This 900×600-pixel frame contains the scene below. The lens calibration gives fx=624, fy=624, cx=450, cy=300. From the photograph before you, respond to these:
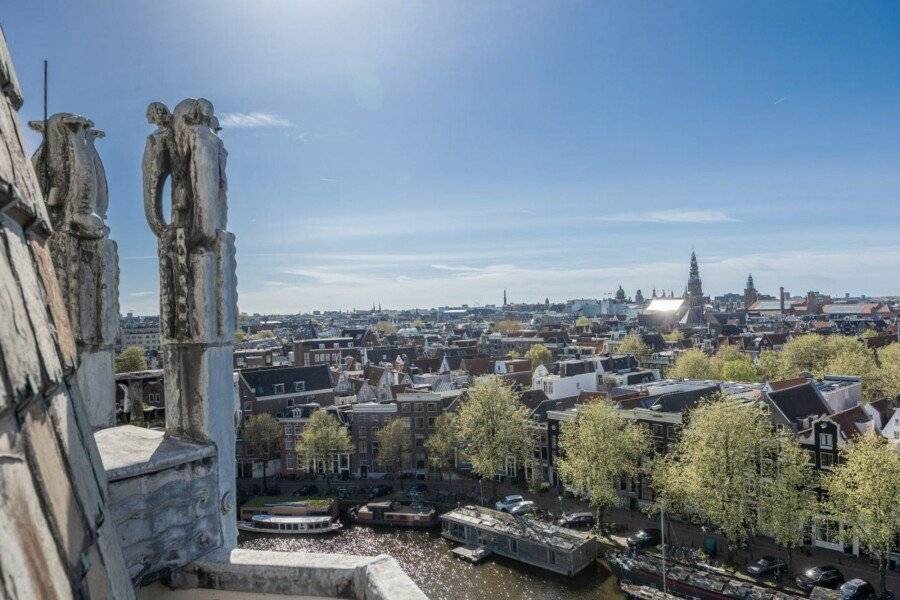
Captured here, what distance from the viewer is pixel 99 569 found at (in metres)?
2.48

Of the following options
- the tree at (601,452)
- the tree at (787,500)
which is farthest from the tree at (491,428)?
the tree at (787,500)

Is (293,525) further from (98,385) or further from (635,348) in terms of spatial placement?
(635,348)

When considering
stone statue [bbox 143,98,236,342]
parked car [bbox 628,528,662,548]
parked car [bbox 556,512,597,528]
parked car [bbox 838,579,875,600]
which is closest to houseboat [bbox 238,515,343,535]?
parked car [bbox 556,512,597,528]

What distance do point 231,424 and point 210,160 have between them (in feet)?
8.17

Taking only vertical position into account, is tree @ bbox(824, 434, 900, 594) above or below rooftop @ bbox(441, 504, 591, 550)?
above

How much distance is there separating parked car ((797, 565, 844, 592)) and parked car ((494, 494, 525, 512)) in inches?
723

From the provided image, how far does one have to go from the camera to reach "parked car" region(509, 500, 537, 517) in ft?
136

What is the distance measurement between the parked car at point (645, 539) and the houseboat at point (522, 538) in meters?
2.25

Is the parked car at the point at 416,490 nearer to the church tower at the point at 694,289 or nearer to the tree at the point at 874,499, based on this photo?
the tree at the point at 874,499

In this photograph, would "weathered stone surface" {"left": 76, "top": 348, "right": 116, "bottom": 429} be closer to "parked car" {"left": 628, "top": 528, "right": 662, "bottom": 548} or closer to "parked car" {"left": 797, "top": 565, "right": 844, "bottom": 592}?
"parked car" {"left": 797, "top": 565, "right": 844, "bottom": 592}

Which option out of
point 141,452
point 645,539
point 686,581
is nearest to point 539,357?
point 645,539

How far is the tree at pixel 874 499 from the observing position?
27.5m

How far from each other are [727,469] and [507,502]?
679 inches

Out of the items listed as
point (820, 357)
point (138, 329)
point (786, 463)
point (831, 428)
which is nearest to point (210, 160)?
point (786, 463)
